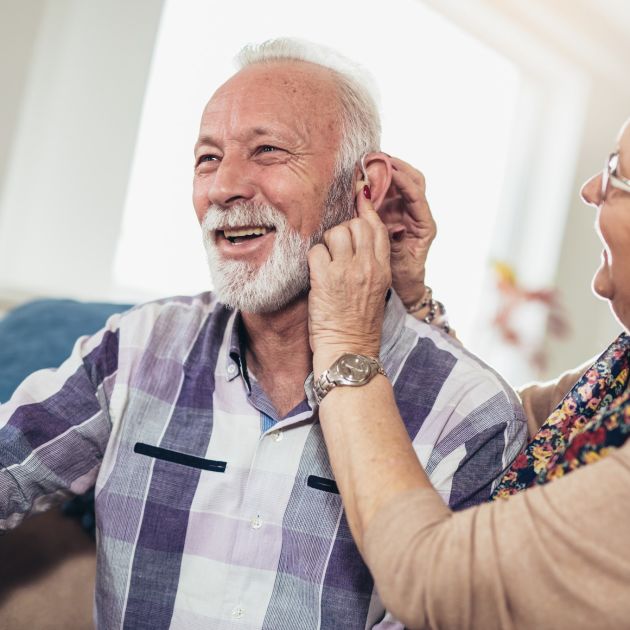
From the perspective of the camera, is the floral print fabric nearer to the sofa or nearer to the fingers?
the fingers

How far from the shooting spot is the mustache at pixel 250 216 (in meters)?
1.38

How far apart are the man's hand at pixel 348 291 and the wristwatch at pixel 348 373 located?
0.02 meters

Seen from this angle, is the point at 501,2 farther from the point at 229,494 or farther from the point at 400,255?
the point at 229,494

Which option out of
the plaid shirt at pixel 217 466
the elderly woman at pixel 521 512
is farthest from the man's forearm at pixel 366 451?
the plaid shirt at pixel 217 466

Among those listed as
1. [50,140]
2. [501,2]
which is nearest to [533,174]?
[501,2]

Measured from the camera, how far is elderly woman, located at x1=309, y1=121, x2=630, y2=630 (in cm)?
77

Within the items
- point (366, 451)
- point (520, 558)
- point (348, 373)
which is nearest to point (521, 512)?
point (520, 558)

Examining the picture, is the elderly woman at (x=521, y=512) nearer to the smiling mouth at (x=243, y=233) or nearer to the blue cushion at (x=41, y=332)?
the smiling mouth at (x=243, y=233)

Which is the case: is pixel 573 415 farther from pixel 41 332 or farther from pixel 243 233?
pixel 41 332

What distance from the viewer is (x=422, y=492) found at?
35.2 inches

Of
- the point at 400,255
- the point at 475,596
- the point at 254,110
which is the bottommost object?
the point at 475,596

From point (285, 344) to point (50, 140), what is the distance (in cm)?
174

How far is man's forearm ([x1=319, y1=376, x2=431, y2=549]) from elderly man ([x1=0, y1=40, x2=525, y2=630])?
0.13 meters

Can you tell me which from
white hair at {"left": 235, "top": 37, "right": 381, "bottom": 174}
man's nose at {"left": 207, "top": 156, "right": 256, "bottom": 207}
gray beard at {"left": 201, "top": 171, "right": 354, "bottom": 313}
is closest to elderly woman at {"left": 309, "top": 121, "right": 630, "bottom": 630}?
gray beard at {"left": 201, "top": 171, "right": 354, "bottom": 313}
